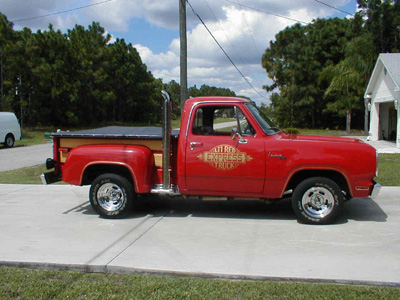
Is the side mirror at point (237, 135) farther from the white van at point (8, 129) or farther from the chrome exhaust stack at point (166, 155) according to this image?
the white van at point (8, 129)

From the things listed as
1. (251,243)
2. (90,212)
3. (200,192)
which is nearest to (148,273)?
(251,243)

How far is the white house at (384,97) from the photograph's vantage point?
72.0 feet

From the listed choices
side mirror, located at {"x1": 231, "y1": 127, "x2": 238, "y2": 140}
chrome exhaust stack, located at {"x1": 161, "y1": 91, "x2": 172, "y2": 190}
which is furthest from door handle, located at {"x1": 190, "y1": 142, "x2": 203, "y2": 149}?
side mirror, located at {"x1": 231, "y1": 127, "x2": 238, "y2": 140}

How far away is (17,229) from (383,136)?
23887mm

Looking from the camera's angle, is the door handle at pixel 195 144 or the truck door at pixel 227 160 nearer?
the truck door at pixel 227 160

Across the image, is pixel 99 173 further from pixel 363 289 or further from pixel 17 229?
pixel 363 289

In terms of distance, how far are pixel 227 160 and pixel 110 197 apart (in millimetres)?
2120

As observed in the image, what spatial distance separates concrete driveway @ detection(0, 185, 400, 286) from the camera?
477 cm

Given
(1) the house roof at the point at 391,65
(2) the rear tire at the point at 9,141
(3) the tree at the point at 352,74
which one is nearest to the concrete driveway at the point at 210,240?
(1) the house roof at the point at 391,65

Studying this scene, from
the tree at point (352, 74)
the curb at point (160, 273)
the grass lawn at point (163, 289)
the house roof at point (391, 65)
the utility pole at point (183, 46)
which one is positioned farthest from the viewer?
the tree at point (352, 74)

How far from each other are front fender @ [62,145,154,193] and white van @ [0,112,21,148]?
55.6 ft

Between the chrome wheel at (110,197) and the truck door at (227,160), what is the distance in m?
1.19

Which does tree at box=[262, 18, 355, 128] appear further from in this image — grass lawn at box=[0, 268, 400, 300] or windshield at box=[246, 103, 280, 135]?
grass lawn at box=[0, 268, 400, 300]

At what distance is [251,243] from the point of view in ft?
18.6
